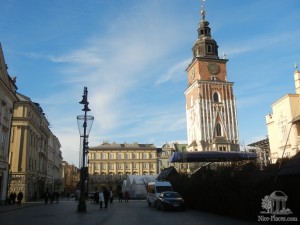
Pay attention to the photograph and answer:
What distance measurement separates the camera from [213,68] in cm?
8494

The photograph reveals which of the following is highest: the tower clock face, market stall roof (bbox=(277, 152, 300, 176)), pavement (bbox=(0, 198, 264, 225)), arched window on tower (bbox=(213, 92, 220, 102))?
the tower clock face

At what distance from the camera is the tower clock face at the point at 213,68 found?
277 ft

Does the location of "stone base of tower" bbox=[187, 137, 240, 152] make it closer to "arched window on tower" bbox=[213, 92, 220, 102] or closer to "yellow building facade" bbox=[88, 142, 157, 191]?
"arched window on tower" bbox=[213, 92, 220, 102]

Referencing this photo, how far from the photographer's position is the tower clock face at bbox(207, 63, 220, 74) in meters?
84.5

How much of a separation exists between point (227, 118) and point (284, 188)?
68.1 metres

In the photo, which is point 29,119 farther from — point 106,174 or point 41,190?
point 106,174

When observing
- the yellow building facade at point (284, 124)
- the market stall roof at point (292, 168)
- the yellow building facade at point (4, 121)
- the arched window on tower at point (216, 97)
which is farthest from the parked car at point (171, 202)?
the arched window on tower at point (216, 97)

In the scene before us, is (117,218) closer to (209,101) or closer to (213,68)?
(209,101)

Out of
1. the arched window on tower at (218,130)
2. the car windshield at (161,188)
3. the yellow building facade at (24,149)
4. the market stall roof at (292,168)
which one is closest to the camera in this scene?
the market stall roof at (292,168)

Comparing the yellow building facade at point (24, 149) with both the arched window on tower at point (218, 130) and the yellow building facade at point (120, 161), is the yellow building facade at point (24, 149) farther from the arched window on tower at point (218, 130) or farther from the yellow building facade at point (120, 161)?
the yellow building facade at point (120, 161)

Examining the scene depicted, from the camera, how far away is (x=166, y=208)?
2480 centimetres

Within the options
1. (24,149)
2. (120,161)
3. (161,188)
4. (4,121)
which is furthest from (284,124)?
(120,161)

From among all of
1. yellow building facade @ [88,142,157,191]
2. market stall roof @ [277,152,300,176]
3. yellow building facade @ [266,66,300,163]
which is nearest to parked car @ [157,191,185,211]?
market stall roof @ [277,152,300,176]

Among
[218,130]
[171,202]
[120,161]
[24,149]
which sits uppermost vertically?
[218,130]
